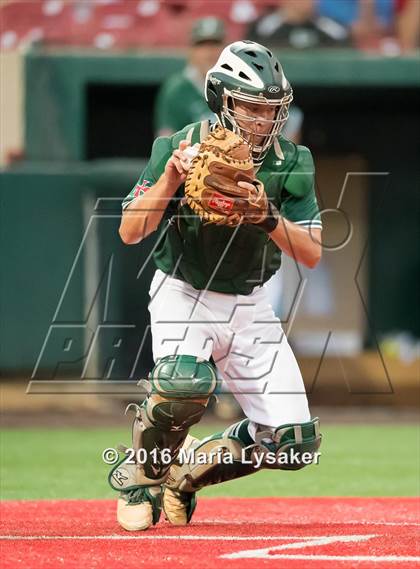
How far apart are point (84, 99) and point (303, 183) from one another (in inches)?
239

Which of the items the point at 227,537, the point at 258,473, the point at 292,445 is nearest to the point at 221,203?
the point at 292,445

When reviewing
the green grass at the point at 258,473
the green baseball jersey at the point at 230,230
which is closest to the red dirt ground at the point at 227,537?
the green grass at the point at 258,473

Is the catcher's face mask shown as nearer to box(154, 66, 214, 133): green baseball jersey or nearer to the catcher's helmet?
the catcher's helmet

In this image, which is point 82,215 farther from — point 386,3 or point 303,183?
point 303,183

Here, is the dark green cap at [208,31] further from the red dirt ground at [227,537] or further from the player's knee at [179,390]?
the player's knee at [179,390]

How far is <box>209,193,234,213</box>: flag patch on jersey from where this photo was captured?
466 cm

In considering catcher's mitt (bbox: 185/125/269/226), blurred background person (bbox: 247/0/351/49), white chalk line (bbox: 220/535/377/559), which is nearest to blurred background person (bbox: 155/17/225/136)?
blurred background person (bbox: 247/0/351/49)

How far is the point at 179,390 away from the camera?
15.8ft

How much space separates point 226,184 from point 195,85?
4.64m

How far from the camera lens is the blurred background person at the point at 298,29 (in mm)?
10820

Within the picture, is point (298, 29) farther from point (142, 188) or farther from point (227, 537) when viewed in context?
point (227, 537)

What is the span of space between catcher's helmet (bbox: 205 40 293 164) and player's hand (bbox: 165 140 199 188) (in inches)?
10.5

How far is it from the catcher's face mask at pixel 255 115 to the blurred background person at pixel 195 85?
3943mm

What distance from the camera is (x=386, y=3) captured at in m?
11.5
